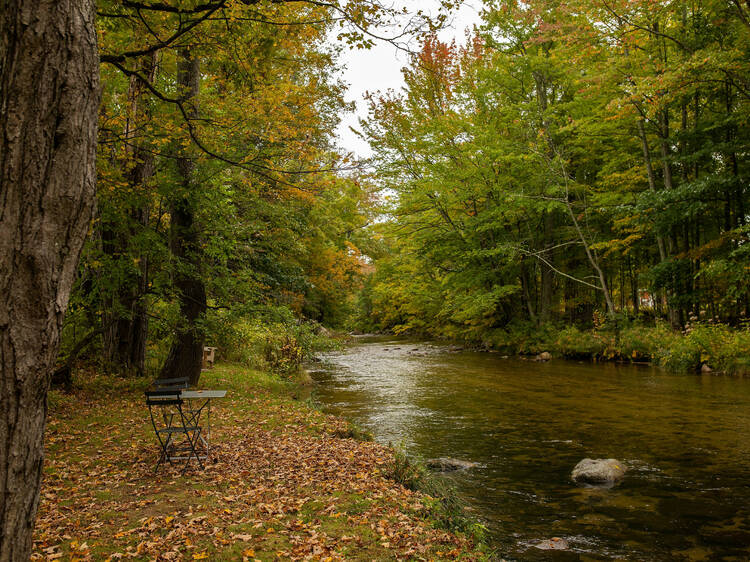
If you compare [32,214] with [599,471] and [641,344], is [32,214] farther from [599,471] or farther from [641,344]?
[641,344]

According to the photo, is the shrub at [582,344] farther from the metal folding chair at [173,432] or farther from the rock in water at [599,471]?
the metal folding chair at [173,432]

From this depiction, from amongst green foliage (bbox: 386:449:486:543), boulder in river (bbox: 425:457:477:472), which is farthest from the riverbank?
green foliage (bbox: 386:449:486:543)

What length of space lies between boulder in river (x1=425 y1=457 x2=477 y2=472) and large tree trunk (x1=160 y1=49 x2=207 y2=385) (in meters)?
5.11

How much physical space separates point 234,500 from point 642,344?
15002mm

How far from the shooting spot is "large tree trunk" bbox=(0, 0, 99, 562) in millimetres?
2234

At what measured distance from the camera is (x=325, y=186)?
399 inches

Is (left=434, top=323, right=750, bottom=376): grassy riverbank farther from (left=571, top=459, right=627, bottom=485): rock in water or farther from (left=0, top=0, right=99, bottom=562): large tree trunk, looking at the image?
(left=0, top=0, right=99, bottom=562): large tree trunk

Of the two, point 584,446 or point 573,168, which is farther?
point 573,168

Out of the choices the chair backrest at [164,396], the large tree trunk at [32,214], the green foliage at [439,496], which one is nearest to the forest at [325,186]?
the large tree trunk at [32,214]

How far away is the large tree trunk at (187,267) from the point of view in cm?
941

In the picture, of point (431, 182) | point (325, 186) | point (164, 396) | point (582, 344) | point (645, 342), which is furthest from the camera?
point (431, 182)

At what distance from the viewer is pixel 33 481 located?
2.32 meters

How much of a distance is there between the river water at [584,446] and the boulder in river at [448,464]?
0.17 m

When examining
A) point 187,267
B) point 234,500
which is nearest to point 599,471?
Answer: point 234,500
